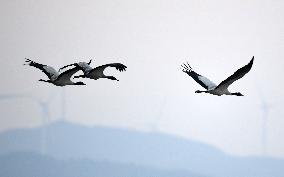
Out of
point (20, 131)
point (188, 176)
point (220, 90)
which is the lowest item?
point (188, 176)

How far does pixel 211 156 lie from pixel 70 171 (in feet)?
11.9

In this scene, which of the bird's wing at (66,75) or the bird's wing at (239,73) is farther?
the bird's wing at (66,75)

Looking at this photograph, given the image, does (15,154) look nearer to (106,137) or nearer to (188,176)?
(106,137)

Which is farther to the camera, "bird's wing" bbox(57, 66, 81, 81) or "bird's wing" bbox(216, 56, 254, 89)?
"bird's wing" bbox(57, 66, 81, 81)

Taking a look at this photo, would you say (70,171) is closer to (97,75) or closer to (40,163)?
(40,163)

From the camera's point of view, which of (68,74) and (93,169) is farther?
(93,169)

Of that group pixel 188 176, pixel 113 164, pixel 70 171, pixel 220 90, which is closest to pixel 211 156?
pixel 188 176

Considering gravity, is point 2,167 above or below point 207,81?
below

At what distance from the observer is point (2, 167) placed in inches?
633

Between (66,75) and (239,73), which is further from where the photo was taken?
(66,75)

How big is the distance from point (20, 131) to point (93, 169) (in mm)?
2111

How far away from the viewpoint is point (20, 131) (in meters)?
15.8

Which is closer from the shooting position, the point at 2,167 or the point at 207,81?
the point at 207,81

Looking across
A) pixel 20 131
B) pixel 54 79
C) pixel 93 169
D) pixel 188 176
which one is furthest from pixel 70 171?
pixel 54 79
